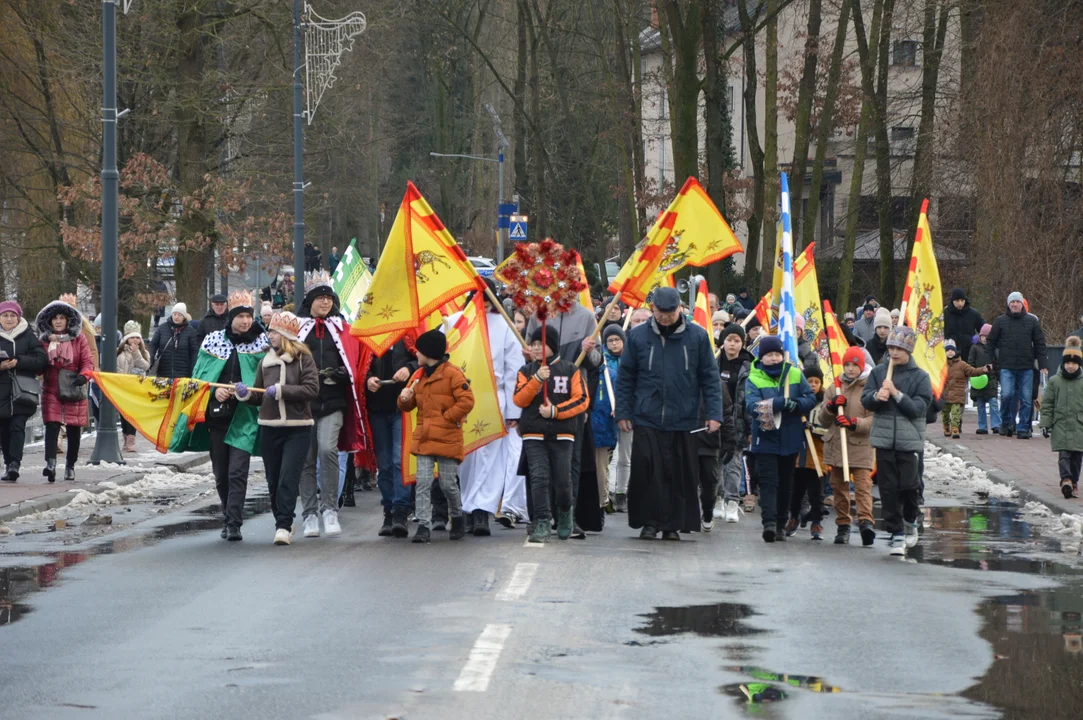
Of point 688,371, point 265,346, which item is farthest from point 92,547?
point 688,371

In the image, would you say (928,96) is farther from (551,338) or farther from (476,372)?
(551,338)

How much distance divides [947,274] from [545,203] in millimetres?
12007

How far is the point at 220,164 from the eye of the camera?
34062mm

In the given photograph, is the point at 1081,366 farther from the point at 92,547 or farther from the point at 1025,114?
the point at 1025,114

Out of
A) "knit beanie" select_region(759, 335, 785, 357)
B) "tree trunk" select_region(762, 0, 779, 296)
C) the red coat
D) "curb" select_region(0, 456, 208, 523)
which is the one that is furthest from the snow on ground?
"tree trunk" select_region(762, 0, 779, 296)

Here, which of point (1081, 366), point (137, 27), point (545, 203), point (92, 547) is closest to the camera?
point (92, 547)

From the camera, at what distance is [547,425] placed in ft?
42.3

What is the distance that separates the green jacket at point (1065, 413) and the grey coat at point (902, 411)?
13.6 ft

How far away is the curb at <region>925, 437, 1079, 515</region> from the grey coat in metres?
3.46

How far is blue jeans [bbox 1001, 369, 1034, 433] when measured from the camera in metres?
24.3

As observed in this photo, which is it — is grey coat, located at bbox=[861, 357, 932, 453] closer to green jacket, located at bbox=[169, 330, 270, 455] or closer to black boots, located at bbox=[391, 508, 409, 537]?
black boots, located at bbox=[391, 508, 409, 537]

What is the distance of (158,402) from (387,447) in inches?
69.7

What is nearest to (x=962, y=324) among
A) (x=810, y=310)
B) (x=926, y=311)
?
(x=810, y=310)

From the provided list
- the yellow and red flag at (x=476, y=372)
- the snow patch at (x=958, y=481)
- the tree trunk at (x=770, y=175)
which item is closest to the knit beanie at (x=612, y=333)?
the yellow and red flag at (x=476, y=372)
